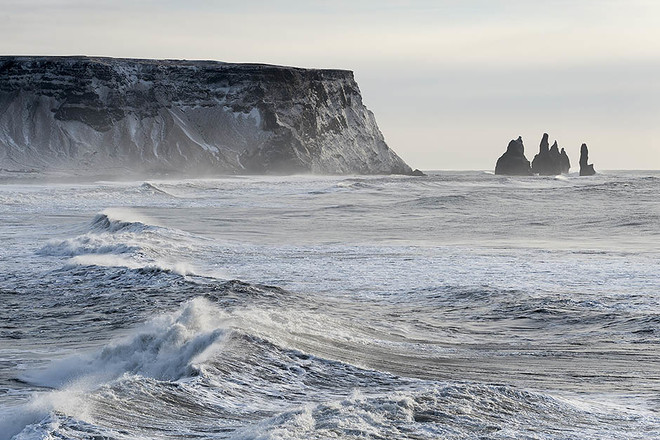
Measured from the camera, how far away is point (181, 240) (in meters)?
25.2

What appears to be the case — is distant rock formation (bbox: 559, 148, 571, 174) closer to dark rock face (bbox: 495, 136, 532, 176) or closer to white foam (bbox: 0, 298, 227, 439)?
dark rock face (bbox: 495, 136, 532, 176)

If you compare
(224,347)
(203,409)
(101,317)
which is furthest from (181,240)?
(203,409)

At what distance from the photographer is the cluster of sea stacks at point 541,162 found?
138 m

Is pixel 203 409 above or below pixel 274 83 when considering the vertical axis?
below

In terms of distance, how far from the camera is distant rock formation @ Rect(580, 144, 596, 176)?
140 metres

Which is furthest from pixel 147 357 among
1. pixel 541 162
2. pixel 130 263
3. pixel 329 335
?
pixel 541 162

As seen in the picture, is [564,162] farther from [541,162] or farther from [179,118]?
[179,118]

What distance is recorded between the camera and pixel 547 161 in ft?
466

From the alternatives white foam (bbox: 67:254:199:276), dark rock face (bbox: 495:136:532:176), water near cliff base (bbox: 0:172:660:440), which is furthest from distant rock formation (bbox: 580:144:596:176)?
white foam (bbox: 67:254:199:276)

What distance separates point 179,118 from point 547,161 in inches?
2069

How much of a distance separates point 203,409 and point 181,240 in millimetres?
17601

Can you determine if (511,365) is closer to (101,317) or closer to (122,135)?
(101,317)

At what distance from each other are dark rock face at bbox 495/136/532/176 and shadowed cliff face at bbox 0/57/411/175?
17.3 m

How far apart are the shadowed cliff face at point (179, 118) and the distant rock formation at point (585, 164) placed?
2824 centimetres
